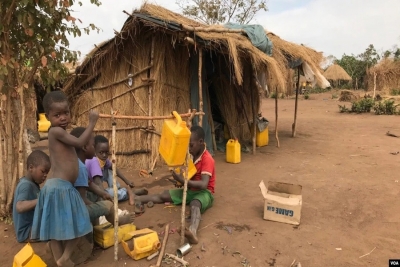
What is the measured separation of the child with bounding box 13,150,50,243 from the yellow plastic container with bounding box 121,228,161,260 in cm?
98

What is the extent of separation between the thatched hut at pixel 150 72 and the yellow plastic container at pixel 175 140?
9.10ft

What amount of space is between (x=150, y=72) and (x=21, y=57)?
2.81 metres

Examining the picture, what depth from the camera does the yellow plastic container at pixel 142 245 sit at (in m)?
2.80

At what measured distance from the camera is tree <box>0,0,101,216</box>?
3338mm

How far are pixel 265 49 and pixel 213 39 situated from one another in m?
Result: 1.49

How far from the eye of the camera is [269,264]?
111 inches

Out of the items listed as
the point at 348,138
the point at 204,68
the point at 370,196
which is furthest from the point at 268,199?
the point at 348,138

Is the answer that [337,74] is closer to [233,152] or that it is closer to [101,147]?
[233,152]

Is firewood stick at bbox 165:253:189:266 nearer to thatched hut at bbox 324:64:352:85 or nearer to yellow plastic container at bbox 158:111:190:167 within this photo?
yellow plastic container at bbox 158:111:190:167

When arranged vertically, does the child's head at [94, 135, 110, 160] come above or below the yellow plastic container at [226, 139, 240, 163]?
above

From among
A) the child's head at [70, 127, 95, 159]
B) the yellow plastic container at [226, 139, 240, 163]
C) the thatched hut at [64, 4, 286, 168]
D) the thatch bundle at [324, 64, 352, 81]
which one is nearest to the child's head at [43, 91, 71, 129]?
the child's head at [70, 127, 95, 159]

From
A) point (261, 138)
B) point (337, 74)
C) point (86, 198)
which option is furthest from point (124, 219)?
point (337, 74)

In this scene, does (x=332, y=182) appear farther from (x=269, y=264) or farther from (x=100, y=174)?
(x=100, y=174)

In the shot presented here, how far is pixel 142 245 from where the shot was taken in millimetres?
2830
